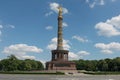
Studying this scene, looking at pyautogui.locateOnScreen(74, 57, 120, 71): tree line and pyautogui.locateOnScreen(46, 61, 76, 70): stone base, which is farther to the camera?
pyautogui.locateOnScreen(74, 57, 120, 71): tree line

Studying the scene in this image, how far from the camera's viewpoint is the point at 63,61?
255ft

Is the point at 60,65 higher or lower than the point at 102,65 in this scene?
lower

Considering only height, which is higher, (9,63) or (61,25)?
(61,25)

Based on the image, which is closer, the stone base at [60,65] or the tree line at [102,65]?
the stone base at [60,65]

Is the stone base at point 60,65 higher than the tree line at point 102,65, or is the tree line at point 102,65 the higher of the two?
the tree line at point 102,65

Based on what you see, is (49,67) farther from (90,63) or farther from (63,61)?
(90,63)

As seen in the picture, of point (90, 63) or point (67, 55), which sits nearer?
point (67, 55)

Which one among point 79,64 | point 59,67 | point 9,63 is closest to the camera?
point 59,67

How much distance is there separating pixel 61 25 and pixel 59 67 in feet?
39.5

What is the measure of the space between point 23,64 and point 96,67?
103 feet

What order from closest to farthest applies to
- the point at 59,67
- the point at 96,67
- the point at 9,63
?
A: 1. the point at 59,67
2. the point at 9,63
3. the point at 96,67

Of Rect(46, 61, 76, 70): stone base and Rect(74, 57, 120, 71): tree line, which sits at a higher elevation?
Rect(74, 57, 120, 71): tree line

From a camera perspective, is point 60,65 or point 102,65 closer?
point 60,65

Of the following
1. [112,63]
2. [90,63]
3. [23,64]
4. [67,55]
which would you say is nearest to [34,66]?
[23,64]
